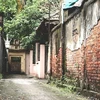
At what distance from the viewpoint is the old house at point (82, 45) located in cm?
925

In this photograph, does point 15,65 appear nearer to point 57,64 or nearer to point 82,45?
point 57,64

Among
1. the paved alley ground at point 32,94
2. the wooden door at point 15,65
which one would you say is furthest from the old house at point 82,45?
the wooden door at point 15,65

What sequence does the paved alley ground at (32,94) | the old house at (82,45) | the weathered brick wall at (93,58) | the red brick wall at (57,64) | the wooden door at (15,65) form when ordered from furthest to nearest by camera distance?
the wooden door at (15,65), the red brick wall at (57,64), the paved alley ground at (32,94), the old house at (82,45), the weathered brick wall at (93,58)

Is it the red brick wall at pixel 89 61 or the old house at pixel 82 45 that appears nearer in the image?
the red brick wall at pixel 89 61

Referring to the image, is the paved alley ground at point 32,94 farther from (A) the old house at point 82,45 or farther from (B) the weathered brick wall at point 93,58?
(A) the old house at point 82,45

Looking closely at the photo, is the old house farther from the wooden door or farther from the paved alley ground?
the wooden door

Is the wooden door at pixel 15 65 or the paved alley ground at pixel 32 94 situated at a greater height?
the wooden door at pixel 15 65

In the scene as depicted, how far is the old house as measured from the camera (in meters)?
9.25

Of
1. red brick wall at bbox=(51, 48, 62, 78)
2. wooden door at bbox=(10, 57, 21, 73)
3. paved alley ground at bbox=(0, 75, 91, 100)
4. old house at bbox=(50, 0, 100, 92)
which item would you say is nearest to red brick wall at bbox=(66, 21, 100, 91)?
old house at bbox=(50, 0, 100, 92)

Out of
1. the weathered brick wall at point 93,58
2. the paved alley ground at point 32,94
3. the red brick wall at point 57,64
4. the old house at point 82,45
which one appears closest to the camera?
the weathered brick wall at point 93,58

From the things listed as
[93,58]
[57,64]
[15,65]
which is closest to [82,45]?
[93,58]

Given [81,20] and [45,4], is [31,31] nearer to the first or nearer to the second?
[45,4]

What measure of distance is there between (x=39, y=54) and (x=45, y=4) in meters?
5.21

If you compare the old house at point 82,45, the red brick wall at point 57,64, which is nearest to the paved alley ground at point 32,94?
the old house at point 82,45
